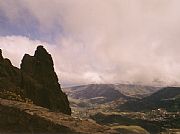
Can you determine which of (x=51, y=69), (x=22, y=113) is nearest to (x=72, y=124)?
(x=22, y=113)

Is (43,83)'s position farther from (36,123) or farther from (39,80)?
(36,123)

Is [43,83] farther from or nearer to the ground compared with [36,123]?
farther from the ground

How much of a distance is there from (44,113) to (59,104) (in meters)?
72.9

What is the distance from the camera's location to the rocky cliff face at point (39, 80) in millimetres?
83312

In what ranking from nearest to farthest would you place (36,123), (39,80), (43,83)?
1. (36,123)
2. (43,83)
3. (39,80)

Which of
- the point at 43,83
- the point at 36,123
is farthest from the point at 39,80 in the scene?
the point at 36,123

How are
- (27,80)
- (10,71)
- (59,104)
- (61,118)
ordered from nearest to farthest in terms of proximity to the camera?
1. (61,118)
2. (10,71)
3. (27,80)
4. (59,104)

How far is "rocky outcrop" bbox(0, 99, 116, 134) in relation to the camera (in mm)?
28453

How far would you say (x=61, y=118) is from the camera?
3112 cm

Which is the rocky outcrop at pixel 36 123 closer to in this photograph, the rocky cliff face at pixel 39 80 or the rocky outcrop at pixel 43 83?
the rocky cliff face at pixel 39 80

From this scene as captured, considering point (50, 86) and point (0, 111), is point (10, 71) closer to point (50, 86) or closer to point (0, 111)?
point (50, 86)

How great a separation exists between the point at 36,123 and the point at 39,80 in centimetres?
7574

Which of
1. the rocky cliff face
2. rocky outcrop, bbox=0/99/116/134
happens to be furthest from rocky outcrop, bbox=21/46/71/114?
rocky outcrop, bbox=0/99/116/134

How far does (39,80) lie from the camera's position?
104m
